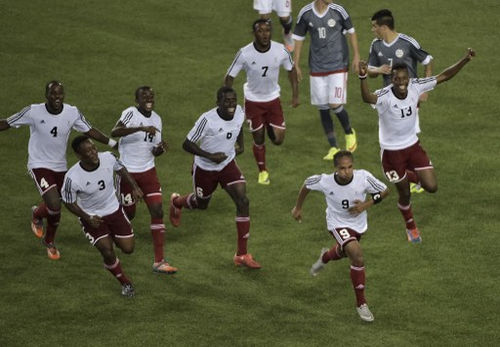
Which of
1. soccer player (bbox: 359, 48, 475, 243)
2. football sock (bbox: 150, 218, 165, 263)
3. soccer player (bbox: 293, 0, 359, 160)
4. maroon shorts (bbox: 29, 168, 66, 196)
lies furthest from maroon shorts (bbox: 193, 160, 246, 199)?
soccer player (bbox: 293, 0, 359, 160)

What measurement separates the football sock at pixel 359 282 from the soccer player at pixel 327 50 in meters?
5.93

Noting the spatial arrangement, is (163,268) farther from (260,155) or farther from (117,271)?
(260,155)

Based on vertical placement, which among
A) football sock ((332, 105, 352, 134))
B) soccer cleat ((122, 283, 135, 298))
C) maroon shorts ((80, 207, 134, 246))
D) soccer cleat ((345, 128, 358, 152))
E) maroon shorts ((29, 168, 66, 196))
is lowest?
soccer cleat ((122, 283, 135, 298))

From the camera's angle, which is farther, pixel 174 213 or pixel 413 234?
pixel 174 213

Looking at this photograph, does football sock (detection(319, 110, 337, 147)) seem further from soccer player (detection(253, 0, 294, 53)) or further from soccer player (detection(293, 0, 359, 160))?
soccer player (detection(253, 0, 294, 53))

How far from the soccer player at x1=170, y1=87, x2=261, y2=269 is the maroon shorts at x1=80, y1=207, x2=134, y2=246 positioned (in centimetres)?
146

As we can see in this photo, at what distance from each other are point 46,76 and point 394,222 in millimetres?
9577

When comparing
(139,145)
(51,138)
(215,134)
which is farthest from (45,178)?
(215,134)

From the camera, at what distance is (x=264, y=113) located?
19984 mm

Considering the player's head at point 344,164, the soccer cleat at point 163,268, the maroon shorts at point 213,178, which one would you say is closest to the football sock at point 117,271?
the soccer cleat at point 163,268

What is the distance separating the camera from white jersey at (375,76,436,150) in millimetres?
17328

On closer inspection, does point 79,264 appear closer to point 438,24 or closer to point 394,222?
point 394,222

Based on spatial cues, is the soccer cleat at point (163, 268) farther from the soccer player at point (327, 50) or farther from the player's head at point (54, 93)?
the soccer player at point (327, 50)

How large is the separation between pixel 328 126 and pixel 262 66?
2.24 m
